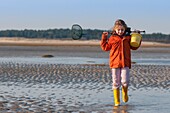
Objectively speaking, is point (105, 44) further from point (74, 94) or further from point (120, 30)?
point (74, 94)

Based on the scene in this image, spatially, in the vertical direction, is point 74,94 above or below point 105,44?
below

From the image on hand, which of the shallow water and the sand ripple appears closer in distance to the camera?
the shallow water

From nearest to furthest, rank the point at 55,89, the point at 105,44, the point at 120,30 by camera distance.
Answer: the point at 120,30 → the point at 105,44 → the point at 55,89

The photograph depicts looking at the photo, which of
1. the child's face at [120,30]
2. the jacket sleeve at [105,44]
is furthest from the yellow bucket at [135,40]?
the jacket sleeve at [105,44]

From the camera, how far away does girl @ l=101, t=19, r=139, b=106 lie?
10.6m

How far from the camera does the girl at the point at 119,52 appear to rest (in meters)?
10.6

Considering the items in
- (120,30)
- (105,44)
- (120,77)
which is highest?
(120,30)

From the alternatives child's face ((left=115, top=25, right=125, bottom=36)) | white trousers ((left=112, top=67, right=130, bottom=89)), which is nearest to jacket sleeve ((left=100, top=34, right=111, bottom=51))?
child's face ((left=115, top=25, right=125, bottom=36))

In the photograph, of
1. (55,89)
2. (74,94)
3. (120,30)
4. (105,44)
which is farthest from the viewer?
(55,89)

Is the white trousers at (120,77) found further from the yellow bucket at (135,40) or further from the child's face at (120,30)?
the child's face at (120,30)

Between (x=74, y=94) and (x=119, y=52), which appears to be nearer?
(x=119, y=52)

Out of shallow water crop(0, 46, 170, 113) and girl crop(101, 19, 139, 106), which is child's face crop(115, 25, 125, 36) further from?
shallow water crop(0, 46, 170, 113)

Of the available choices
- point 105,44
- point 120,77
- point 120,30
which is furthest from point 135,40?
point 120,77

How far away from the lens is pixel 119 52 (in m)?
10.6
